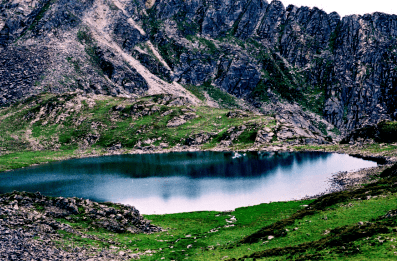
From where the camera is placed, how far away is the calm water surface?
80.8 meters

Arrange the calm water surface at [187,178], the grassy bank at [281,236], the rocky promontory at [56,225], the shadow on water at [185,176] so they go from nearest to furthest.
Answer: the grassy bank at [281,236], the rocky promontory at [56,225], the calm water surface at [187,178], the shadow on water at [185,176]

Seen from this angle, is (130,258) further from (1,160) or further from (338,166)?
(1,160)

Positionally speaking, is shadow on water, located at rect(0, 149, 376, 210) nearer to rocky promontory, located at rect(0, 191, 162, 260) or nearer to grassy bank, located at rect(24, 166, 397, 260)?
grassy bank, located at rect(24, 166, 397, 260)

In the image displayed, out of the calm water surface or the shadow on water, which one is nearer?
the calm water surface

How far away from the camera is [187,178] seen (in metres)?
108

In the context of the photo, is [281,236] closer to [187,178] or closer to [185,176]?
[187,178]

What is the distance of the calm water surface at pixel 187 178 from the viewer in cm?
8081

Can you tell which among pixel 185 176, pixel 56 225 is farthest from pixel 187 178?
pixel 56 225

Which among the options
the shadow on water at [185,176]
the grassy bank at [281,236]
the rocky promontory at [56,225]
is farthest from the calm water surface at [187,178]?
the rocky promontory at [56,225]

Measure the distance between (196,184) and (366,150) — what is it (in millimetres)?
88115

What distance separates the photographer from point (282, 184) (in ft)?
308

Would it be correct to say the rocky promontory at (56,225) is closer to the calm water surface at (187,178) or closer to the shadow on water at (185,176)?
the calm water surface at (187,178)

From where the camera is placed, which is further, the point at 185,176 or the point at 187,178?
the point at 185,176

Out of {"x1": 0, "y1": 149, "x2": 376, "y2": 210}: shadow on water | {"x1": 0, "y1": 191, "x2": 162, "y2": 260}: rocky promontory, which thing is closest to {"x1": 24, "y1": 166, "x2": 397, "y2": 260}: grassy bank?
{"x1": 0, "y1": 191, "x2": 162, "y2": 260}: rocky promontory
